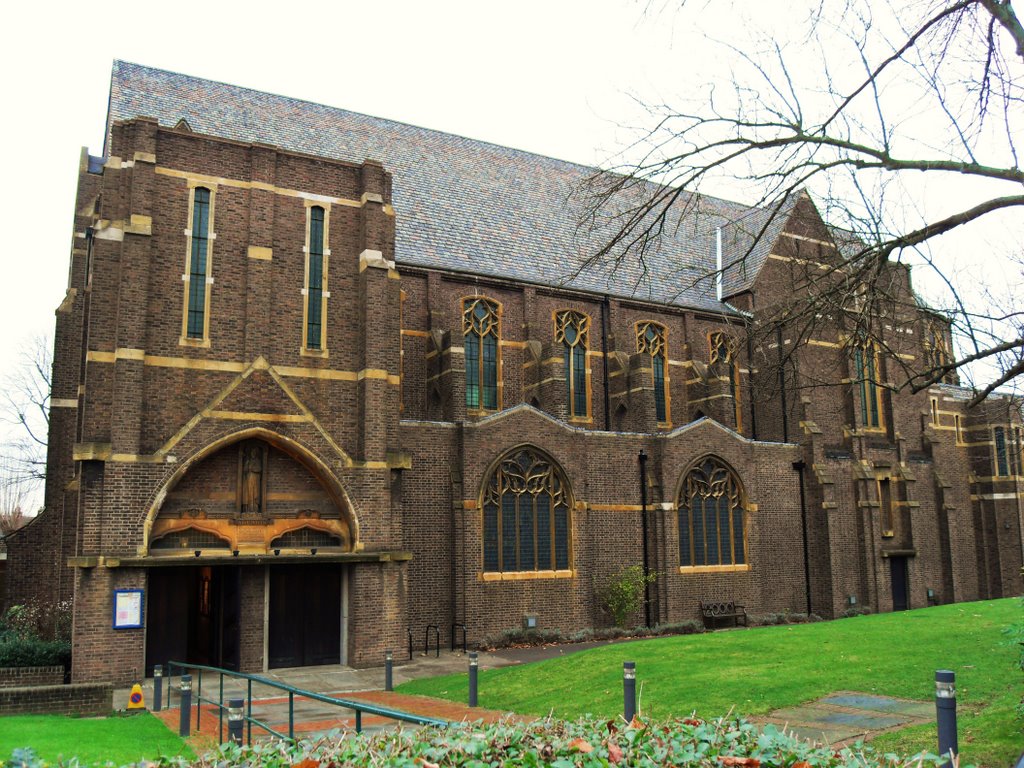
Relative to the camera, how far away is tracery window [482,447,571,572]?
78.5ft

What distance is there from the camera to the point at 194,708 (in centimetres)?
1494

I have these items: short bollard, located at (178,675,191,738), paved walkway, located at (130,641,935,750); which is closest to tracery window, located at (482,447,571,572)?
paved walkway, located at (130,641,935,750)

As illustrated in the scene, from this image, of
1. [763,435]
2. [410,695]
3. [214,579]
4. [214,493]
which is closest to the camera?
[410,695]

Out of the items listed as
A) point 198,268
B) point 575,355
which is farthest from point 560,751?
point 575,355

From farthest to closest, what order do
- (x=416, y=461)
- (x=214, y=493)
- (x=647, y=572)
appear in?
(x=647, y=572) < (x=416, y=461) < (x=214, y=493)

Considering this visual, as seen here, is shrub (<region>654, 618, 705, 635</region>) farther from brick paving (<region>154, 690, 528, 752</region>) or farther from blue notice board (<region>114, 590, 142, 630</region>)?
blue notice board (<region>114, 590, 142, 630</region>)

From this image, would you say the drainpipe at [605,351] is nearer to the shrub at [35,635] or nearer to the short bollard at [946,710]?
the shrub at [35,635]

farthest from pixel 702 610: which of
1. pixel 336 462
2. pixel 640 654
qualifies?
pixel 336 462

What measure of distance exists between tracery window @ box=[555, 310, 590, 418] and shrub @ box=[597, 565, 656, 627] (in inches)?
220

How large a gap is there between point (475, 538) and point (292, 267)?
831 cm

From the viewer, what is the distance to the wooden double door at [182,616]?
1906 centimetres

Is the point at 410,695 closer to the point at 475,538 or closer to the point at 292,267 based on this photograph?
the point at 475,538

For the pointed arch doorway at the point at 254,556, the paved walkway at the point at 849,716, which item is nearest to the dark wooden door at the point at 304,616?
the pointed arch doorway at the point at 254,556

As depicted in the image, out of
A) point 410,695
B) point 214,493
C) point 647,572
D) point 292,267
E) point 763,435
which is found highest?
point 292,267
